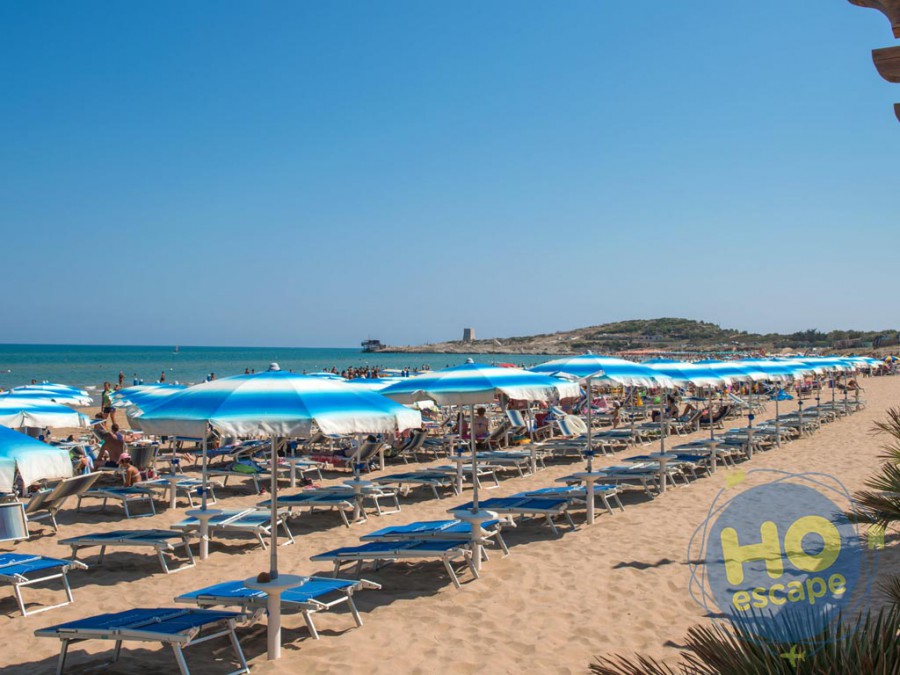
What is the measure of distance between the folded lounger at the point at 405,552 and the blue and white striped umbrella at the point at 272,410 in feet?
4.58

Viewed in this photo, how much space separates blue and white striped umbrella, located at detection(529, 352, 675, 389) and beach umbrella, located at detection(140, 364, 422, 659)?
3959 mm

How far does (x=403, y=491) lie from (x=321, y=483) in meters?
1.68

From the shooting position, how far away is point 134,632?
3.98 m

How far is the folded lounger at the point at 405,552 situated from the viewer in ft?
18.7

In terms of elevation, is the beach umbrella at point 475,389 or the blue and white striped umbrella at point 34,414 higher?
the beach umbrella at point 475,389

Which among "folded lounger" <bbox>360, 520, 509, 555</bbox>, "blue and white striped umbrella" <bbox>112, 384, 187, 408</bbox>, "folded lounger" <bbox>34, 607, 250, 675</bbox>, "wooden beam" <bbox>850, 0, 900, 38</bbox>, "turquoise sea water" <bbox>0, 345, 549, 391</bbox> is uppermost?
"wooden beam" <bbox>850, 0, 900, 38</bbox>

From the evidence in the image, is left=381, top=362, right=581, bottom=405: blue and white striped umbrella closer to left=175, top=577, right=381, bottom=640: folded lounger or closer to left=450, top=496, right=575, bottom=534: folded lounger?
left=450, top=496, right=575, bottom=534: folded lounger

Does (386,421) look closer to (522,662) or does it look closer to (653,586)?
(522,662)

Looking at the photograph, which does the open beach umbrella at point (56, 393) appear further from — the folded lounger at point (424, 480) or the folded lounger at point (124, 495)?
the folded lounger at point (424, 480)

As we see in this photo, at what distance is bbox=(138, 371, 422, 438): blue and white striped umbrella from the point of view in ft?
13.8

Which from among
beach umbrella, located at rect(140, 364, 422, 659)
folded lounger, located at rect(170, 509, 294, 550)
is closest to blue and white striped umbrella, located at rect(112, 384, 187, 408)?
folded lounger, located at rect(170, 509, 294, 550)

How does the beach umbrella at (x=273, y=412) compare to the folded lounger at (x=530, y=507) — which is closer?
the beach umbrella at (x=273, y=412)

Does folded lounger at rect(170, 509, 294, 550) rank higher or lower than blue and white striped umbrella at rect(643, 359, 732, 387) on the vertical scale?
lower

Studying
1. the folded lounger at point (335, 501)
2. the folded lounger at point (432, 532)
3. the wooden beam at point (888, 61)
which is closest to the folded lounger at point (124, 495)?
the folded lounger at point (335, 501)
